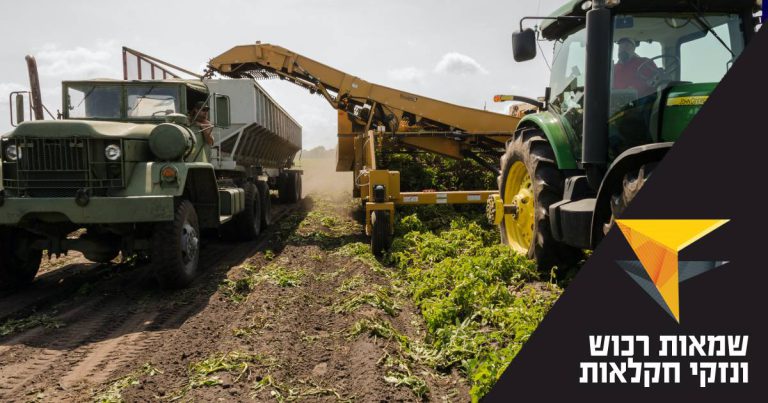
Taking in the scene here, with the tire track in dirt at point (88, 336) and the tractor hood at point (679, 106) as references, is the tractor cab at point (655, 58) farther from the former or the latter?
the tire track in dirt at point (88, 336)

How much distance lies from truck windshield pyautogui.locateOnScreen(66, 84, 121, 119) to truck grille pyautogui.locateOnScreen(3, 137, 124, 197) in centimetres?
168

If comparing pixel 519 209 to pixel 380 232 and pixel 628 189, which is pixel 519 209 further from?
pixel 628 189

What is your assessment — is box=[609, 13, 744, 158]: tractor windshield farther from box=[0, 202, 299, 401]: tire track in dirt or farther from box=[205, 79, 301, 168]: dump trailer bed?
box=[205, 79, 301, 168]: dump trailer bed

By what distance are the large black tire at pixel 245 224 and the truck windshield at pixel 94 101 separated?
270cm

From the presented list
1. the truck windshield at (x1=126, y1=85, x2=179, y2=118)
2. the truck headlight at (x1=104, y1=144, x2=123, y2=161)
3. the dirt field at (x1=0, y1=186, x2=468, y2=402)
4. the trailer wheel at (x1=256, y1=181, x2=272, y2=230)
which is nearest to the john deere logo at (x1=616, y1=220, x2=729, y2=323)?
the dirt field at (x1=0, y1=186, x2=468, y2=402)

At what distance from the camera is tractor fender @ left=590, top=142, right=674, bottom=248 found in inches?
135

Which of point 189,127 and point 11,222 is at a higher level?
point 189,127

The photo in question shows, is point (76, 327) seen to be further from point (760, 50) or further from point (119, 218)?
point (760, 50)

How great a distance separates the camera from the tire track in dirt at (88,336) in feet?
11.9

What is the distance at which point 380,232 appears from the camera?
23.7ft

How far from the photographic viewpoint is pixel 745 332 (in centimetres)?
220

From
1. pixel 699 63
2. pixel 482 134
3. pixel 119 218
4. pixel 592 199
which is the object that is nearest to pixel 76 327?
pixel 119 218

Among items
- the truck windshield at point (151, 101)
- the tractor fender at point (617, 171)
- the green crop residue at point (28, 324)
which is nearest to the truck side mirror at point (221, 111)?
the truck windshield at point (151, 101)

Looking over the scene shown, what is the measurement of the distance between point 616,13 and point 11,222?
602cm
